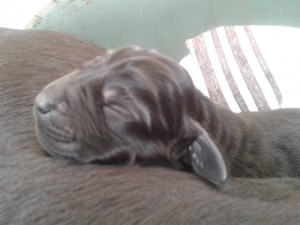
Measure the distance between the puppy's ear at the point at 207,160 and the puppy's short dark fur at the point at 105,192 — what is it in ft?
0.10

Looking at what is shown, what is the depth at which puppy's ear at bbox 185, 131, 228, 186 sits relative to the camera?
134cm

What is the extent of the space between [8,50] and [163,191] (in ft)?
2.43

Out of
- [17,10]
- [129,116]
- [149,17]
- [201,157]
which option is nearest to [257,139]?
[201,157]

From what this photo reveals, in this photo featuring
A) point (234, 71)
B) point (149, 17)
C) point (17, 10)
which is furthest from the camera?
point (17, 10)

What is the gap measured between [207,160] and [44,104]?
41cm

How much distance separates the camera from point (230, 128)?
1.74 metres

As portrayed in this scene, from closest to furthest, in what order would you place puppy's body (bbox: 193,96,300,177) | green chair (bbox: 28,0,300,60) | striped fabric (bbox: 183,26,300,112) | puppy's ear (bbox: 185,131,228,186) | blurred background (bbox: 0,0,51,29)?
1. puppy's ear (bbox: 185,131,228,186)
2. puppy's body (bbox: 193,96,300,177)
3. green chair (bbox: 28,0,300,60)
4. striped fabric (bbox: 183,26,300,112)
5. blurred background (bbox: 0,0,51,29)

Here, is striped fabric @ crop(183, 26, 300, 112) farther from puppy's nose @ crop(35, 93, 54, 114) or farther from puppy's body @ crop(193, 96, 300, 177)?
puppy's nose @ crop(35, 93, 54, 114)

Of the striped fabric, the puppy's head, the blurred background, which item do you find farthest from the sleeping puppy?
the blurred background

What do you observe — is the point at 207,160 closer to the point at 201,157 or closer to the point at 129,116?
the point at 201,157

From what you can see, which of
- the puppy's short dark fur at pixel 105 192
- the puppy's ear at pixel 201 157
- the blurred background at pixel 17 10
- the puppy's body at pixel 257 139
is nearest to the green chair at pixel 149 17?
the puppy's body at pixel 257 139

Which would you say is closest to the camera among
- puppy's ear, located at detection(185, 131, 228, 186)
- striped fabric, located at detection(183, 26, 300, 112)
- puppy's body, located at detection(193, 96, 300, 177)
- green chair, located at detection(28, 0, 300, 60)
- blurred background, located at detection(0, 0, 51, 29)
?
puppy's ear, located at detection(185, 131, 228, 186)

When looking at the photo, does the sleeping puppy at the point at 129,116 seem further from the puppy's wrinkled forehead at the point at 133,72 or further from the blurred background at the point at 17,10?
the blurred background at the point at 17,10

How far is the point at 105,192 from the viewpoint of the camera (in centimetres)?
124
